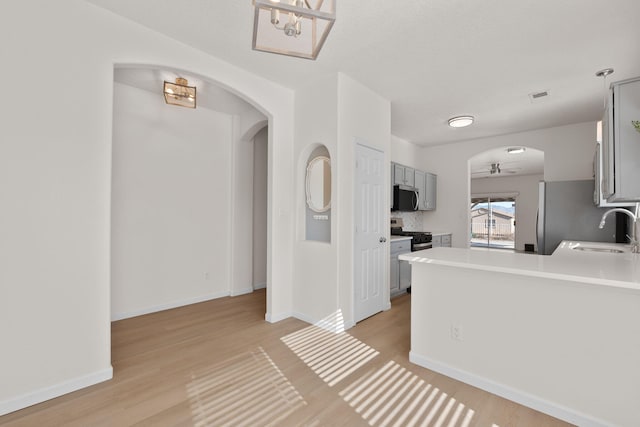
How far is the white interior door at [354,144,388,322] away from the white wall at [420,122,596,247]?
2757mm

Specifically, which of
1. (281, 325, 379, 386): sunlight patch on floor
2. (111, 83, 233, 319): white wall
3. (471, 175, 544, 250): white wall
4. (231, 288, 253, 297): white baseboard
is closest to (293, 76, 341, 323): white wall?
(281, 325, 379, 386): sunlight patch on floor

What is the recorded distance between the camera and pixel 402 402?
199 centimetres

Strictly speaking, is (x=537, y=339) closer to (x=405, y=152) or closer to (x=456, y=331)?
(x=456, y=331)

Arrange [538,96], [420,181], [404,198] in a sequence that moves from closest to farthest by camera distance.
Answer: [538,96] → [404,198] → [420,181]

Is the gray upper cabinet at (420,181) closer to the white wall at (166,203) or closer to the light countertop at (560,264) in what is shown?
the light countertop at (560,264)

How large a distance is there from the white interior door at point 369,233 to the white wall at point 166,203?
2126mm

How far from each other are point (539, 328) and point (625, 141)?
1.32 m

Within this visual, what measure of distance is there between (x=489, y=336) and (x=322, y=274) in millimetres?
1690

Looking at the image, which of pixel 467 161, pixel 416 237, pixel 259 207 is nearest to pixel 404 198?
pixel 416 237

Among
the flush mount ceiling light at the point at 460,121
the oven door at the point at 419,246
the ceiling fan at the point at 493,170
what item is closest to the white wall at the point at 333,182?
the flush mount ceiling light at the point at 460,121

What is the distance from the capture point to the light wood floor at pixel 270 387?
183 cm

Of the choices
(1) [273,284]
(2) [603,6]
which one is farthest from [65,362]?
(2) [603,6]

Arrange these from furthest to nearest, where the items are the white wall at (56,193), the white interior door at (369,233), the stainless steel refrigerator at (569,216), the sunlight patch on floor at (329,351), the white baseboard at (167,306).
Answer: the stainless steel refrigerator at (569,216) < the white baseboard at (167,306) < the white interior door at (369,233) < the sunlight patch on floor at (329,351) < the white wall at (56,193)

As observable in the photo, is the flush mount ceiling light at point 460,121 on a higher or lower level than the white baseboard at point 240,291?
higher
